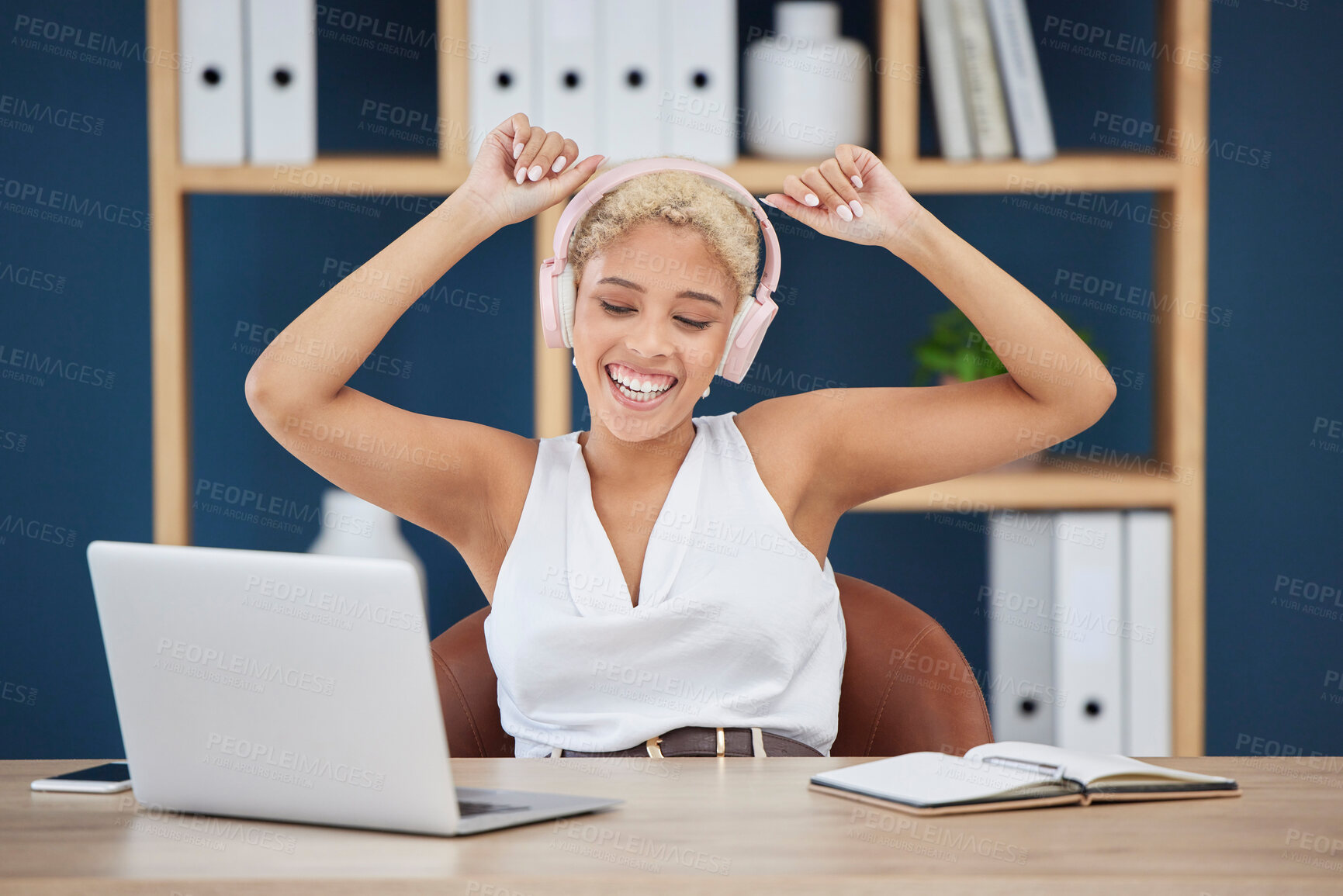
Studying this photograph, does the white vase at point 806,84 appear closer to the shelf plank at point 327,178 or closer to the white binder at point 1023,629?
the shelf plank at point 327,178

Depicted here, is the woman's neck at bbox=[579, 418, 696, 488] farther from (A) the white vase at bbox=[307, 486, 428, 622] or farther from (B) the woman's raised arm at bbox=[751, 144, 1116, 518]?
(A) the white vase at bbox=[307, 486, 428, 622]

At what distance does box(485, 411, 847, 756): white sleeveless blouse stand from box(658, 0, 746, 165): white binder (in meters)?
0.88

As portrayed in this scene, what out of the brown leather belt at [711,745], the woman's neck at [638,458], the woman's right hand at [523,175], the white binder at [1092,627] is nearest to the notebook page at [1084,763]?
the brown leather belt at [711,745]

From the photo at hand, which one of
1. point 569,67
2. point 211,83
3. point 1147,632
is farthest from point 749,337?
point 211,83

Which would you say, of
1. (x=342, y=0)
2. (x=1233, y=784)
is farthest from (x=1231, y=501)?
(x=342, y=0)

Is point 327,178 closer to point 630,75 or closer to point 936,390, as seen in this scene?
point 630,75

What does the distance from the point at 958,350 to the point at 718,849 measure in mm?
1638

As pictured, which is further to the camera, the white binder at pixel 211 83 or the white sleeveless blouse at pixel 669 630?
the white binder at pixel 211 83

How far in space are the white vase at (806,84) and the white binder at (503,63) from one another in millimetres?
348

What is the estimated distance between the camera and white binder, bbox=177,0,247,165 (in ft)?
7.06

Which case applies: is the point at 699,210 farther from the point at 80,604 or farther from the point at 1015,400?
the point at 80,604

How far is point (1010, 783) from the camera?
961mm

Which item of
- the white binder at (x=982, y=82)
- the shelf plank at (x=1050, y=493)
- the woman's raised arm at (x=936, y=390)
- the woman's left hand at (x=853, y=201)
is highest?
the white binder at (x=982, y=82)

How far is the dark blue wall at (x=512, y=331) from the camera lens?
8.35 ft
